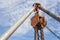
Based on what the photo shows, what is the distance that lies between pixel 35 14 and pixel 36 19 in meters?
0.69

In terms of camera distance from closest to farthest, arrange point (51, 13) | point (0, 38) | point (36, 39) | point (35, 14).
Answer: point (0, 38) < point (51, 13) < point (36, 39) < point (35, 14)

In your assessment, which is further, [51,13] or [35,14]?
[35,14]

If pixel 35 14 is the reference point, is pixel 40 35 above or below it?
below

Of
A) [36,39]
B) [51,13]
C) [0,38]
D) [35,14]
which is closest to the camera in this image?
[0,38]

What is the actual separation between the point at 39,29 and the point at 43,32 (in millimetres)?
487

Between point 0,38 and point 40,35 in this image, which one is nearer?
point 0,38

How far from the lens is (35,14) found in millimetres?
16906

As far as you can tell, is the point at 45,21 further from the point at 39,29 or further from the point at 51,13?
the point at 51,13

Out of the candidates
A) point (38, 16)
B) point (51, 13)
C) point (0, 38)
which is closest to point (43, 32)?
point (38, 16)

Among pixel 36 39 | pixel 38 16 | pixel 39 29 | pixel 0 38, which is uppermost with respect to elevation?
pixel 38 16

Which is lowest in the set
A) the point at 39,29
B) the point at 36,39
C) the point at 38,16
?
the point at 36,39

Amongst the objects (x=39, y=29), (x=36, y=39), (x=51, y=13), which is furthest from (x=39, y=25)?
(x=51, y=13)

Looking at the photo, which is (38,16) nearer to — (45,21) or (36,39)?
(45,21)

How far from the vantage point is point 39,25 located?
16.8m
